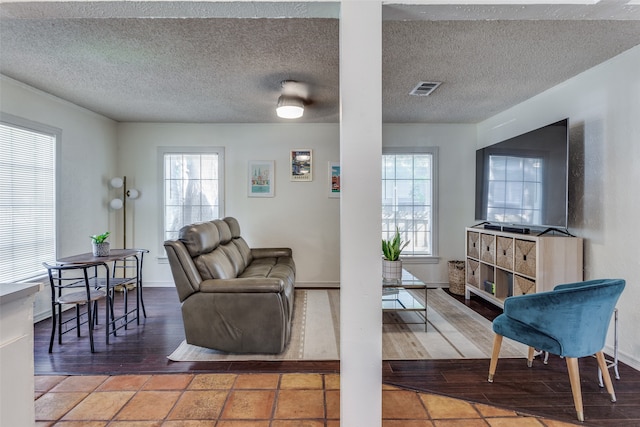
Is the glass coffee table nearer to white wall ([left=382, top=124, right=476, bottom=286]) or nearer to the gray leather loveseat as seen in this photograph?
the gray leather loveseat

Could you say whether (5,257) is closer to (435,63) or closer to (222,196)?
(222,196)

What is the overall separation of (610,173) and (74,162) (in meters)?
5.46

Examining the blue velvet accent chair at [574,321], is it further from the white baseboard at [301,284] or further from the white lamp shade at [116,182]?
the white lamp shade at [116,182]

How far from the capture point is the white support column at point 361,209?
127 centimetres

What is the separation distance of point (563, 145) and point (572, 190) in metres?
0.44

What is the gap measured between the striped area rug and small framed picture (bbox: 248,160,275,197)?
1781mm

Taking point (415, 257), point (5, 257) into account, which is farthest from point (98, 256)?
point (415, 257)

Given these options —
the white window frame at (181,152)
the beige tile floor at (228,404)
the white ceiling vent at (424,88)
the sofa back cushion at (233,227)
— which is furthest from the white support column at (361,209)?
the white window frame at (181,152)

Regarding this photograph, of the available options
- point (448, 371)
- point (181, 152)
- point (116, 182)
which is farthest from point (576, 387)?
point (116, 182)

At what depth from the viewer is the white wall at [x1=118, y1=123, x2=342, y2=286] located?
466 centimetres

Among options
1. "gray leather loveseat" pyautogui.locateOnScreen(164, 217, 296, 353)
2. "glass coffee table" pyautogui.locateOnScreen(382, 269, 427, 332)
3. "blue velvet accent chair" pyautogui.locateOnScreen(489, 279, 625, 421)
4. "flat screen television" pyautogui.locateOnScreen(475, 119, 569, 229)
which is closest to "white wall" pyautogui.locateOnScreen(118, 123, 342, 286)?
"glass coffee table" pyautogui.locateOnScreen(382, 269, 427, 332)

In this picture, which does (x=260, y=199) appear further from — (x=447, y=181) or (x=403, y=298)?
(x=447, y=181)

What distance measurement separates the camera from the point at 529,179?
317cm

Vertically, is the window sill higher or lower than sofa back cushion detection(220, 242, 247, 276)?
lower
